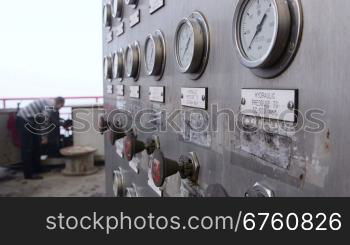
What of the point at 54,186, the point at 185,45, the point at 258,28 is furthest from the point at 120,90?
the point at 54,186

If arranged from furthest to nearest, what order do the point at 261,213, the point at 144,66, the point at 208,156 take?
the point at 144,66
the point at 208,156
the point at 261,213

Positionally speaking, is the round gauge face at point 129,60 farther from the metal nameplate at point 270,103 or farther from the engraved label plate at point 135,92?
the metal nameplate at point 270,103

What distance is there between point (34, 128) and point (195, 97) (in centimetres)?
325

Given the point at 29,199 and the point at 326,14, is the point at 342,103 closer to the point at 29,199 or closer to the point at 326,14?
the point at 326,14

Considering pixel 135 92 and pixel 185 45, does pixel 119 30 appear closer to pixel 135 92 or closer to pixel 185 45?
pixel 135 92

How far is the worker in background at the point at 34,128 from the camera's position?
3.59 metres

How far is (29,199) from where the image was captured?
88 cm

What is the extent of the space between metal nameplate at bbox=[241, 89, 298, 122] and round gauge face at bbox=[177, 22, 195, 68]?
23 cm

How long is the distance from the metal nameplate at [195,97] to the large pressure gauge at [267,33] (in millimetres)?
179

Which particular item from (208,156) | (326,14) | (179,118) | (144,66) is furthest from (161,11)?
(326,14)

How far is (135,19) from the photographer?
1325 millimetres

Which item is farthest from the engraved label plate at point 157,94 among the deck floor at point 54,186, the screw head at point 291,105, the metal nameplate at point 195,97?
the deck floor at point 54,186

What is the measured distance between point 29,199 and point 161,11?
71 centimetres

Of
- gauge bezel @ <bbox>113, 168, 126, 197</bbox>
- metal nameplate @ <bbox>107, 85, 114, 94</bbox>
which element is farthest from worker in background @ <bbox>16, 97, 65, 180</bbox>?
gauge bezel @ <bbox>113, 168, 126, 197</bbox>
